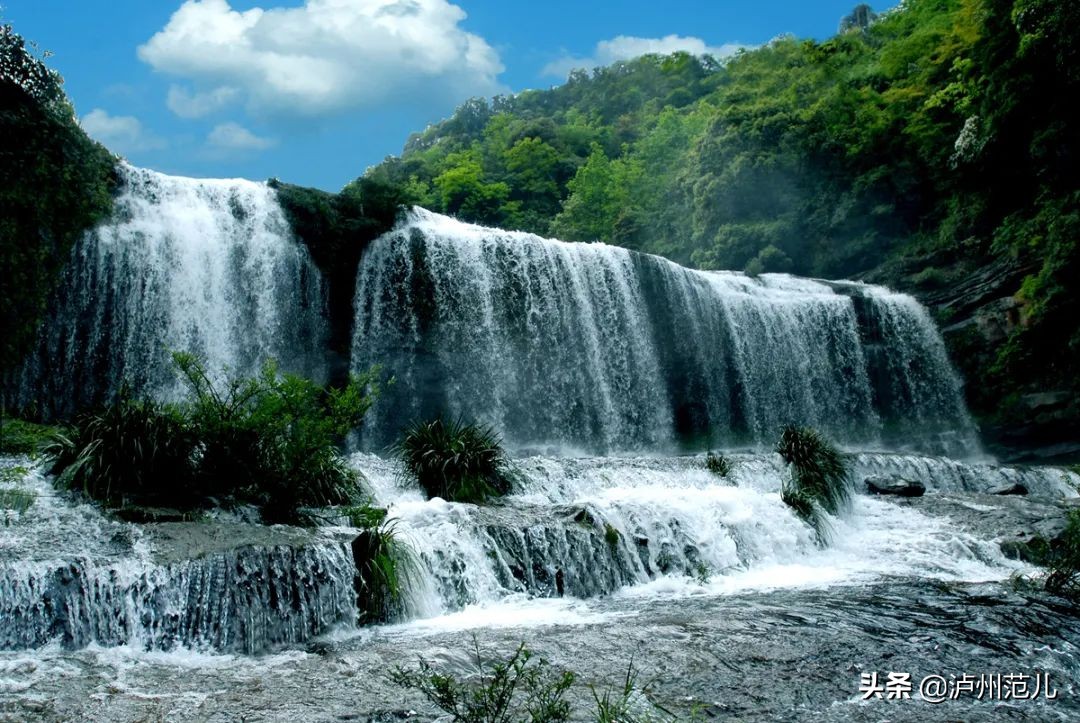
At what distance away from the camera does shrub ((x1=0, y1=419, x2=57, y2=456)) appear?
11.1 m

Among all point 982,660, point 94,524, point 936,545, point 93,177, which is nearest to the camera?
point 982,660

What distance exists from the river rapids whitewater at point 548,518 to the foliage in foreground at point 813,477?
342 mm

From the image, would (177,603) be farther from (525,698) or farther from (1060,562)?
(1060,562)

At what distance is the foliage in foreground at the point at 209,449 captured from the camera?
29.5 feet

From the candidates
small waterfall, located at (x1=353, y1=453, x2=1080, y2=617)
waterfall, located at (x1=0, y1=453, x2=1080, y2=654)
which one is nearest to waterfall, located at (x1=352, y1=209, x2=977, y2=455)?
small waterfall, located at (x1=353, y1=453, x2=1080, y2=617)

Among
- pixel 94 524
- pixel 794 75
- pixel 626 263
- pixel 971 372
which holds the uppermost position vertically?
pixel 794 75

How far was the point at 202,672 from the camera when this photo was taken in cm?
605

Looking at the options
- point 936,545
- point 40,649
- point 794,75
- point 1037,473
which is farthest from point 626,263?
point 794,75

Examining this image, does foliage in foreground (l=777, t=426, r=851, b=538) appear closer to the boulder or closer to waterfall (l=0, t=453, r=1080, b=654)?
waterfall (l=0, t=453, r=1080, b=654)

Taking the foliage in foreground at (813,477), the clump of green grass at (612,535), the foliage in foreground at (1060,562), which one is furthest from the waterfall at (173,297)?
the foliage in foreground at (1060,562)

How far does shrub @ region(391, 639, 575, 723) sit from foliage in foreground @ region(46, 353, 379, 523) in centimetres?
429

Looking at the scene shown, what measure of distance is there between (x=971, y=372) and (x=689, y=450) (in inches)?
356

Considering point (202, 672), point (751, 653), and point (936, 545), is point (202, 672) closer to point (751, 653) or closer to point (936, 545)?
point (751, 653)

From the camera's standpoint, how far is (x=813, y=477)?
1333 cm
